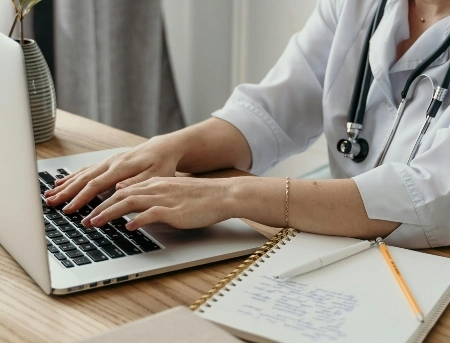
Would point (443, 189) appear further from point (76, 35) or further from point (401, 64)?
point (76, 35)

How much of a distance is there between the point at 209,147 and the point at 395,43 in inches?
15.0

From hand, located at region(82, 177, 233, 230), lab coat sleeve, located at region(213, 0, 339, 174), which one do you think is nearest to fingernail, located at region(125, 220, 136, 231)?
hand, located at region(82, 177, 233, 230)

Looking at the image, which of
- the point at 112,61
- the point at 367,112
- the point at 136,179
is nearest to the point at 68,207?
the point at 136,179

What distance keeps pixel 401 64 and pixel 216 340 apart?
0.84 metres

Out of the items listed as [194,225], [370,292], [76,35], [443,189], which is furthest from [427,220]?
[76,35]

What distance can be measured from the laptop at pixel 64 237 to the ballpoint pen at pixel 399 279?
0.16 meters

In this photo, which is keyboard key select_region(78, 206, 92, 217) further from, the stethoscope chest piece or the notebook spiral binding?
the stethoscope chest piece

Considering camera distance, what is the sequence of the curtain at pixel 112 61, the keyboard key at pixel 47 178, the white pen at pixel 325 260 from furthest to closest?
the curtain at pixel 112 61, the keyboard key at pixel 47 178, the white pen at pixel 325 260

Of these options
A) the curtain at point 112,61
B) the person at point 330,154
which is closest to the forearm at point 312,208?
the person at point 330,154

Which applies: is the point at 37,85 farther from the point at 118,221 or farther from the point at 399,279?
the point at 399,279

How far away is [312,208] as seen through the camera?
1036 millimetres

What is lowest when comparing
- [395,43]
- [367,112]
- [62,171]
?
[62,171]

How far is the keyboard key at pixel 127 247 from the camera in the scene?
0.95m

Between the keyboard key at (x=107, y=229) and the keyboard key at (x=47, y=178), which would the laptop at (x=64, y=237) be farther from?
the keyboard key at (x=47, y=178)
